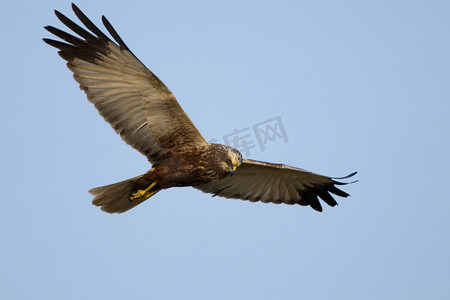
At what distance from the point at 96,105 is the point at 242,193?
347 centimetres

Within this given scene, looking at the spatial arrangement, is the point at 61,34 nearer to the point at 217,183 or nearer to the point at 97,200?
the point at 97,200

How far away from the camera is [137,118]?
9516mm

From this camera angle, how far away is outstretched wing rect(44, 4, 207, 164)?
9.04 meters

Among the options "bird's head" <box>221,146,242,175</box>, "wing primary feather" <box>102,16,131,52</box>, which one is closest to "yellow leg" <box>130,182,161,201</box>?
"bird's head" <box>221,146,242,175</box>

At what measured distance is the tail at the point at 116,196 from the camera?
955 cm

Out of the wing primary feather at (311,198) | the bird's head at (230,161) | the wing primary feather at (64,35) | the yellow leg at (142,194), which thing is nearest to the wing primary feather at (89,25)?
the wing primary feather at (64,35)

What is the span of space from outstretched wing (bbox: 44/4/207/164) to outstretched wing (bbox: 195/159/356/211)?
5.73ft

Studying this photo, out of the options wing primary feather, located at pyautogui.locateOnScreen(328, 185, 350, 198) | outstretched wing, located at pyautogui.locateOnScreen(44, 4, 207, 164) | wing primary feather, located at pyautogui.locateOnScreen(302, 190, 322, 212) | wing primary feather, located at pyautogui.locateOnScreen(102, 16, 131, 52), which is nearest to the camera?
wing primary feather, located at pyautogui.locateOnScreen(102, 16, 131, 52)

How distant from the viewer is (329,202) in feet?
38.4

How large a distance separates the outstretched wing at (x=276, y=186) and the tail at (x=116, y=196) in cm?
177

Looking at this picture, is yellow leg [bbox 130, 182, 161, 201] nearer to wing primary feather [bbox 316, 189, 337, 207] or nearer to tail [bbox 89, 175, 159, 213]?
tail [bbox 89, 175, 159, 213]

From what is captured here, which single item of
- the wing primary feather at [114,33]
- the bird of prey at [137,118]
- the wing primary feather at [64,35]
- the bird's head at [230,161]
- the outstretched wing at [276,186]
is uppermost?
the wing primary feather at [64,35]

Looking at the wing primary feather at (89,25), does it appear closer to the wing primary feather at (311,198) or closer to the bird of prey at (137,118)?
the bird of prey at (137,118)

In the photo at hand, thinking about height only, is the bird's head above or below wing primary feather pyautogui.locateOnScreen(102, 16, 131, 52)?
below
